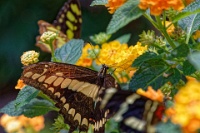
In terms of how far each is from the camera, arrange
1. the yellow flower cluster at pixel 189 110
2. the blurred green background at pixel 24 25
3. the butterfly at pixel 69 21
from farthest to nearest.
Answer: the blurred green background at pixel 24 25 < the butterfly at pixel 69 21 < the yellow flower cluster at pixel 189 110

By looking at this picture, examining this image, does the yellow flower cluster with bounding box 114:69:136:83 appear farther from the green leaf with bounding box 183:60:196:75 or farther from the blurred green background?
the blurred green background

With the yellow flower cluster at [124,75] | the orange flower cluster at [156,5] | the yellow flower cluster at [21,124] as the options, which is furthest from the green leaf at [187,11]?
the yellow flower cluster at [21,124]

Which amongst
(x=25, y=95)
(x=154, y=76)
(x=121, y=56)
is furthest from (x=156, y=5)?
(x=25, y=95)

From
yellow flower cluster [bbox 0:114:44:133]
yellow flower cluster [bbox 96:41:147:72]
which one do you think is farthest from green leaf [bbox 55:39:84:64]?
yellow flower cluster [bbox 0:114:44:133]

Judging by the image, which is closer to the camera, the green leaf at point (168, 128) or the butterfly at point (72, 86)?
the green leaf at point (168, 128)

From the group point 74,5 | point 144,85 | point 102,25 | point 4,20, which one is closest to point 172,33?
point 144,85

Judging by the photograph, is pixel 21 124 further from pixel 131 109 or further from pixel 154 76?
pixel 131 109

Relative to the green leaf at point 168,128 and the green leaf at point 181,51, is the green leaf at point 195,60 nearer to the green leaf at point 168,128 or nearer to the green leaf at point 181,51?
the green leaf at point 168,128
